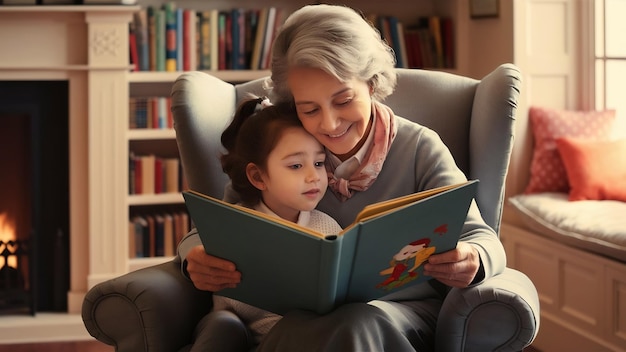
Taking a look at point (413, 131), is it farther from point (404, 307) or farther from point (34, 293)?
point (34, 293)

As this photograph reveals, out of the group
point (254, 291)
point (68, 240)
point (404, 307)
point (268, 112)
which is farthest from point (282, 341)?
point (68, 240)

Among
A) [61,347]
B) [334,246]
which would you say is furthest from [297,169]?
[61,347]

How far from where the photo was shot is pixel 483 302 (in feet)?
5.97

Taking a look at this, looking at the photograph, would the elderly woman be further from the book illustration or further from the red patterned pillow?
the red patterned pillow

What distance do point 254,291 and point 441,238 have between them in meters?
0.37

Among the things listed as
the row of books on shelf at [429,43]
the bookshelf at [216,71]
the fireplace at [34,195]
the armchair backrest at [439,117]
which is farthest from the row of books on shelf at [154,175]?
the armchair backrest at [439,117]

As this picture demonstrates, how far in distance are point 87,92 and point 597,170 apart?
209cm

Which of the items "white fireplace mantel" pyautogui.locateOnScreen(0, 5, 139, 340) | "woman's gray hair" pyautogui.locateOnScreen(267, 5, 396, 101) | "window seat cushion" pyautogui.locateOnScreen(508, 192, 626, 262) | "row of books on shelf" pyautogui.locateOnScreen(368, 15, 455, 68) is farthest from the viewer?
"row of books on shelf" pyautogui.locateOnScreen(368, 15, 455, 68)

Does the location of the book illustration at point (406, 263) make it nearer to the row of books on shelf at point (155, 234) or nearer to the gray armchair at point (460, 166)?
the gray armchair at point (460, 166)

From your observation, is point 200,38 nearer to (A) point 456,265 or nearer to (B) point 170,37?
(B) point 170,37

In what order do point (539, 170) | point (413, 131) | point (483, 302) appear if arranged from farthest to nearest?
point (539, 170), point (413, 131), point (483, 302)

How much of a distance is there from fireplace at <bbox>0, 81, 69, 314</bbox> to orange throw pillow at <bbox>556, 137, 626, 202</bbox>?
2.10 metres

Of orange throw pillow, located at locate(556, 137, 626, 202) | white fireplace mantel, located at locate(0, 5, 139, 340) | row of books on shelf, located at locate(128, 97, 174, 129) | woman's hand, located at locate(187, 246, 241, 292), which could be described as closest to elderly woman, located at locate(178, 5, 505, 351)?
woman's hand, located at locate(187, 246, 241, 292)

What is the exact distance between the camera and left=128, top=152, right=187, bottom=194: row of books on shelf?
4.03m
